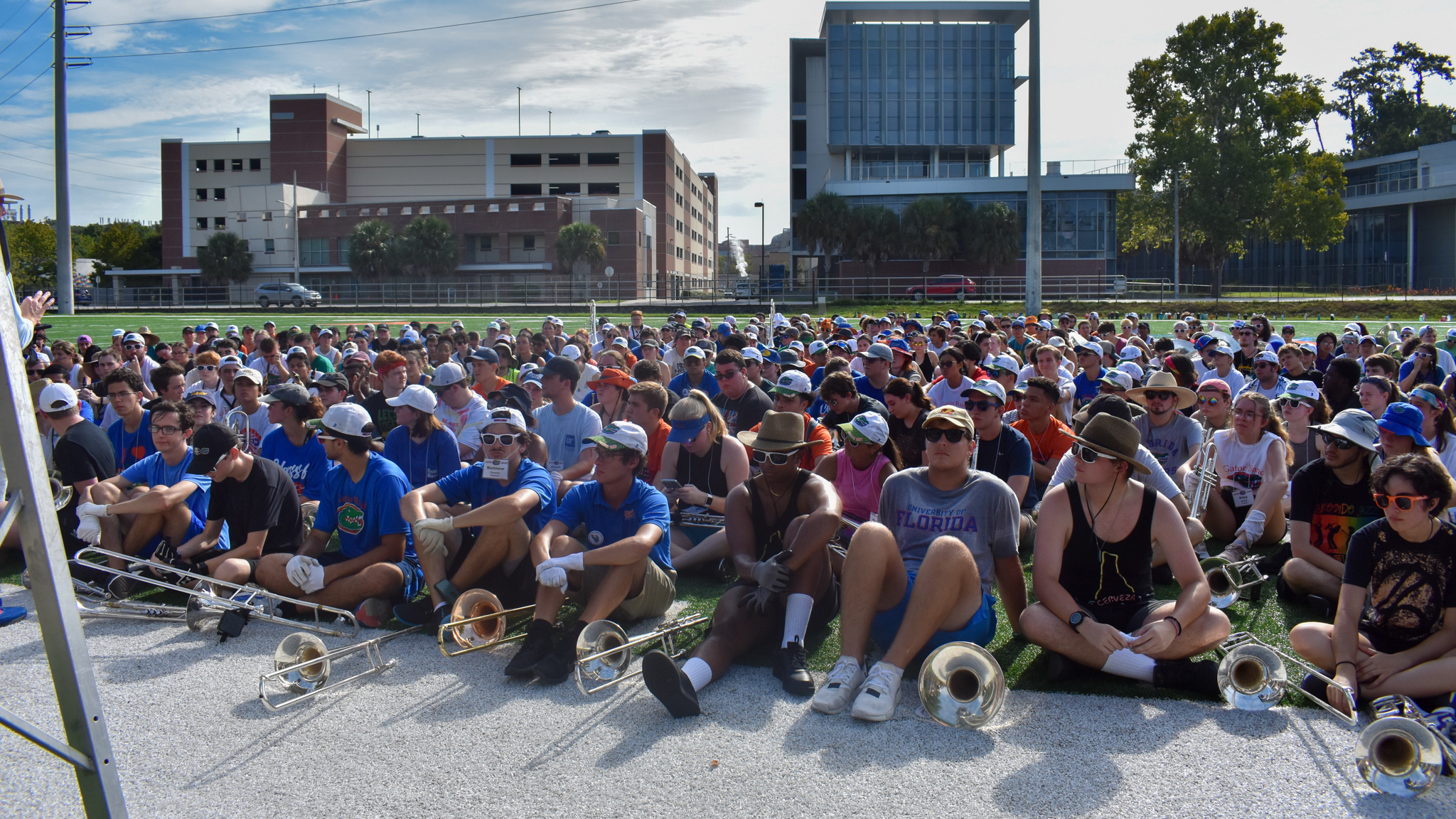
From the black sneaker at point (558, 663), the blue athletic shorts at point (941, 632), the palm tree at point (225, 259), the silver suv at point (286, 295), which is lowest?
the black sneaker at point (558, 663)

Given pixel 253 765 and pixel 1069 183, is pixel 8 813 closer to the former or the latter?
pixel 253 765

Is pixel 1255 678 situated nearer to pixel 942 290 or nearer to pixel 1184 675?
pixel 1184 675

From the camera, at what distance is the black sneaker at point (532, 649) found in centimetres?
482

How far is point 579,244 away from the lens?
67312 mm

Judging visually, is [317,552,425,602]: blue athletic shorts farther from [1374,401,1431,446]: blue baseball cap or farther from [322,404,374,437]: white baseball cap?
[1374,401,1431,446]: blue baseball cap

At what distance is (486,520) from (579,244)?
2511 inches

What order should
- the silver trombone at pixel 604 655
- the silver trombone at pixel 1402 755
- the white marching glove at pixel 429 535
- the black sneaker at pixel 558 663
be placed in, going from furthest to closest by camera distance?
the white marching glove at pixel 429 535 → the black sneaker at pixel 558 663 → the silver trombone at pixel 604 655 → the silver trombone at pixel 1402 755

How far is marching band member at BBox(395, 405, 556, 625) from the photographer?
548cm

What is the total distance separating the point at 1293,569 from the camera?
18.2 ft

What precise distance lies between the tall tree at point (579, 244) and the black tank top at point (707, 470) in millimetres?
62315

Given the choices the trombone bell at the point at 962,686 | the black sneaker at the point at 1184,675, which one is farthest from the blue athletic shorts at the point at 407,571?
the black sneaker at the point at 1184,675

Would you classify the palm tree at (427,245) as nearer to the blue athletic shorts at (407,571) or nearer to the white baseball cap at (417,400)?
the white baseball cap at (417,400)

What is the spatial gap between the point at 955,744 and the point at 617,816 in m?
1.50

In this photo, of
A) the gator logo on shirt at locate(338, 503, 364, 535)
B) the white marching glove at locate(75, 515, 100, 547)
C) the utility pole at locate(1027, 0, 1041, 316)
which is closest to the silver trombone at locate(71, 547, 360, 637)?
the white marching glove at locate(75, 515, 100, 547)
